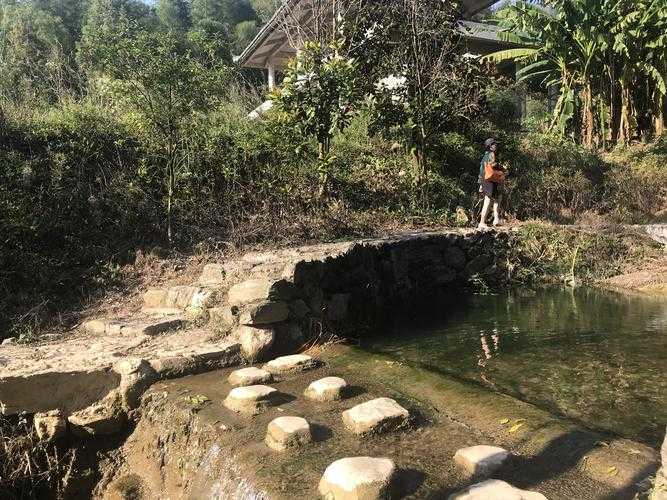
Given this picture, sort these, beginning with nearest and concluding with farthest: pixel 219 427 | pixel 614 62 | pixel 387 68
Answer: pixel 219 427 < pixel 387 68 < pixel 614 62

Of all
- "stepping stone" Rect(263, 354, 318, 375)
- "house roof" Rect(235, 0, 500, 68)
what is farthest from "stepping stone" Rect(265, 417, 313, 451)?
"house roof" Rect(235, 0, 500, 68)

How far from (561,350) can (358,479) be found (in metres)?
4.06

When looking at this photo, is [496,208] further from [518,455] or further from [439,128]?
[518,455]

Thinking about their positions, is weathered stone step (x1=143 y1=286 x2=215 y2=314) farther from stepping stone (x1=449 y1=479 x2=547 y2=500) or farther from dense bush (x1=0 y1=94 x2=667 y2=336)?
stepping stone (x1=449 y1=479 x2=547 y2=500)

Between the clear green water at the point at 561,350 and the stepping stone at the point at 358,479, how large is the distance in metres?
2.05

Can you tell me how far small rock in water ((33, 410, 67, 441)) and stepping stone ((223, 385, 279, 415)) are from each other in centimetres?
143

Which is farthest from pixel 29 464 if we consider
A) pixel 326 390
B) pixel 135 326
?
pixel 326 390

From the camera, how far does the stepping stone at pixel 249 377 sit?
473 cm

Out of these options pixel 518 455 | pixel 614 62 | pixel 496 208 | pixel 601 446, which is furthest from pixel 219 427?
pixel 614 62

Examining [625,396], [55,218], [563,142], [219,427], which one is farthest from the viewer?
[563,142]

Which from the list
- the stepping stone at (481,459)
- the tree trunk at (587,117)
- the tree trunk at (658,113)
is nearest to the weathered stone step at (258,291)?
the stepping stone at (481,459)

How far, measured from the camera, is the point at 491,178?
1032 cm

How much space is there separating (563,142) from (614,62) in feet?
14.1

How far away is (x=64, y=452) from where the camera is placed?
4.57 metres
